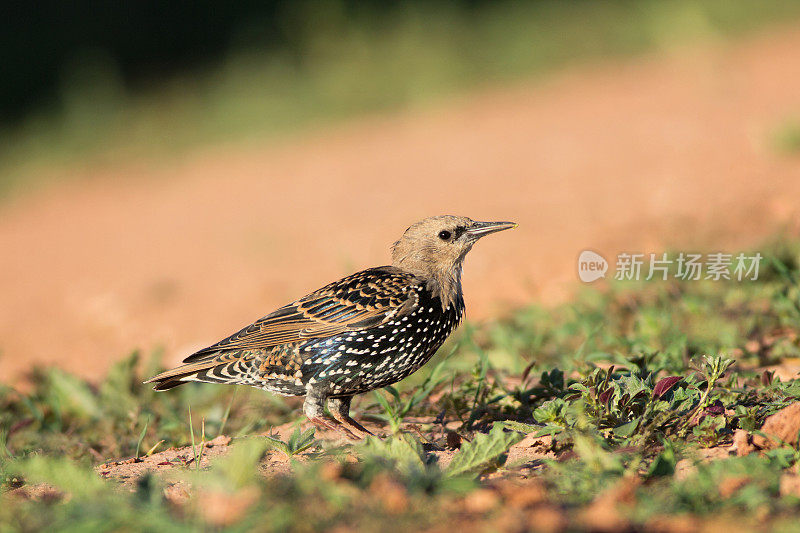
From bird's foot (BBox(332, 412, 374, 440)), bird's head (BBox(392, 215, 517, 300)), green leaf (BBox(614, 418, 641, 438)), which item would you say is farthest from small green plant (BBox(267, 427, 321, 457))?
green leaf (BBox(614, 418, 641, 438))

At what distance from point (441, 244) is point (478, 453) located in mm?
1417

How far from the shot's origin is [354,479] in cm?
292

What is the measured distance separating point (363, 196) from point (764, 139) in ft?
10.8

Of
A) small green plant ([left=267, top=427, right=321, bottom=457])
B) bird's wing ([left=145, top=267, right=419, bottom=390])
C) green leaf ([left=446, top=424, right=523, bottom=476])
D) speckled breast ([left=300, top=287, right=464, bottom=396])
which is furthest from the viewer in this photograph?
bird's wing ([left=145, top=267, right=419, bottom=390])

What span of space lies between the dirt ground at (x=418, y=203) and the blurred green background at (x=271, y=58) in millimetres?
780

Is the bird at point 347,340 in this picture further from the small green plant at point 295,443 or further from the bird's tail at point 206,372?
the small green plant at point 295,443

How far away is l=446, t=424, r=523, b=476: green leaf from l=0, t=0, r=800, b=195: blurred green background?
7.96 m

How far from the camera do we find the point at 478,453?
3.13 meters

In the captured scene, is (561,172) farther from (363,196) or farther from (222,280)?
(222,280)

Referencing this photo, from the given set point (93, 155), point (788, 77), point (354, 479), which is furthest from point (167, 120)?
point (354, 479)

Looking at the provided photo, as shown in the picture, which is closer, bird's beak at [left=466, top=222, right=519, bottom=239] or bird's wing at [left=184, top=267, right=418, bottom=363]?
bird's wing at [left=184, top=267, right=418, bottom=363]

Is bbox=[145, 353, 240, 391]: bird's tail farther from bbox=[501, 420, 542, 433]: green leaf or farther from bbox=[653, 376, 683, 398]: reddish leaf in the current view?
bbox=[653, 376, 683, 398]: reddish leaf

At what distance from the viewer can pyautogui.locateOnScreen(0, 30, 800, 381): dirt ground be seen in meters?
6.26

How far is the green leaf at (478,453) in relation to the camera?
311 centimetres
